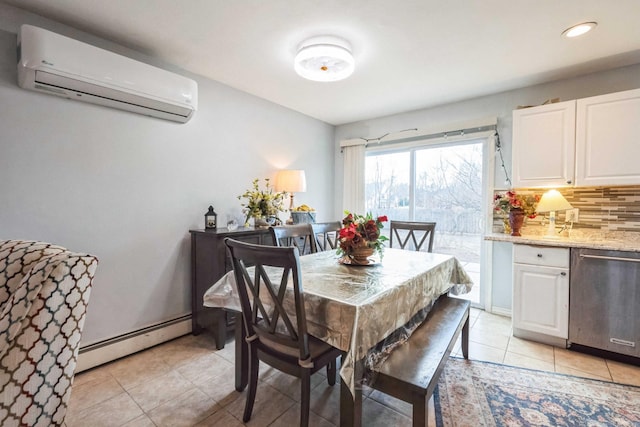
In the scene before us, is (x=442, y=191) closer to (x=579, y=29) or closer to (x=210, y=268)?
(x=579, y=29)

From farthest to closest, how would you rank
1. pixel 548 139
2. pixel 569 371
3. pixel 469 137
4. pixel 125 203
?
pixel 469 137
pixel 548 139
pixel 125 203
pixel 569 371

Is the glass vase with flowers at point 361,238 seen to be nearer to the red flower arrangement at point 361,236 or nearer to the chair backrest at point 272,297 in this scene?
the red flower arrangement at point 361,236

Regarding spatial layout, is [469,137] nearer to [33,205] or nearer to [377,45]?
[377,45]

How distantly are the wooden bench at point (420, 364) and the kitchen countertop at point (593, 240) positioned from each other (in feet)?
4.02

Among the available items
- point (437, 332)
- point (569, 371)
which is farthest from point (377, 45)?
point (569, 371)

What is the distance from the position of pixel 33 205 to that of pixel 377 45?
2.65m

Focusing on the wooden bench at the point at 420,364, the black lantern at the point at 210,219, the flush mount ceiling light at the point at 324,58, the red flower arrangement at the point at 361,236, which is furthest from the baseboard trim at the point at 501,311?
the black lantern at the point at 210,219

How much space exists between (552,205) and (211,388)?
3.20m

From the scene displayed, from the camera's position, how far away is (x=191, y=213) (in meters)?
2.67

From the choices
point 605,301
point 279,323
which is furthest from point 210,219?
point 605,301

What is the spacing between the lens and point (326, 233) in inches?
104

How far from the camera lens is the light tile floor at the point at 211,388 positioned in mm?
1595

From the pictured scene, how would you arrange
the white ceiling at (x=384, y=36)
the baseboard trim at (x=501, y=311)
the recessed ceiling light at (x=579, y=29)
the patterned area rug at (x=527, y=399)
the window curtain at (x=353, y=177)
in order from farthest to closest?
1. the window curtain at (x=353, y=177)
2. the baseboard trim at (x=501, y=311)
3. the recessed ceiling light at (x=579, y=29)
4. the white ceiling at (x=384, y=36)
5. the patterned area rug at (x=527, y=399)

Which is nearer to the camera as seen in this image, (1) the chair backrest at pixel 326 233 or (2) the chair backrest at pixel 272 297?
(2) the chair backrest at pixel 272 297
